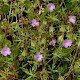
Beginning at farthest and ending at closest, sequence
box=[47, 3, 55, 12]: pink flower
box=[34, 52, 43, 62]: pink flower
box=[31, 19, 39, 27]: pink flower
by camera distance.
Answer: box=[47, 3, 55, 12]: pink flower < box=[31, 19, 39, 27]: pink flower < box=[34, 52, 43, 62]: pink flower

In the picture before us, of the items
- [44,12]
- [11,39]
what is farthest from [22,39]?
[44,12]

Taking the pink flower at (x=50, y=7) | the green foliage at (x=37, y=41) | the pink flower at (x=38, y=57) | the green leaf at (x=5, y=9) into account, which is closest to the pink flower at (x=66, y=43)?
the green foliage at (x=37, y=41)

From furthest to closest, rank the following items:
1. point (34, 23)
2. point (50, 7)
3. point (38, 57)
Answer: point (50, 7) < point (34, 23) < point (38, 57)

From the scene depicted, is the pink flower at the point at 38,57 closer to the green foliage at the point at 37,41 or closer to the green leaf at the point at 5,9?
the green foliage at the point at 37,41

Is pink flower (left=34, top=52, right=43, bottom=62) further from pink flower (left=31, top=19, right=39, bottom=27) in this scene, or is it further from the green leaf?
the green leaf

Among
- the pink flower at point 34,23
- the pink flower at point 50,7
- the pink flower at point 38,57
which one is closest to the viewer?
Answer: the pink flower at point 38,57

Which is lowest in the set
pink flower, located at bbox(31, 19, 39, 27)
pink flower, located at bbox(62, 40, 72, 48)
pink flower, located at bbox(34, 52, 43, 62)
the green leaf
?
pink flower, located at bbox(34, 52, 43, 62)

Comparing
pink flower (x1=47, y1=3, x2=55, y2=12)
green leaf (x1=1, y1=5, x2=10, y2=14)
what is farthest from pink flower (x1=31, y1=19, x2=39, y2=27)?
green leaf (x1=1, y1=5, x2=10, y2=14)

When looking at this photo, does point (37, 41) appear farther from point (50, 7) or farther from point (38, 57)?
A: point (50, 7)

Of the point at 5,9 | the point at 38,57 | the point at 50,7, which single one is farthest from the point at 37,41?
the point at 5,9

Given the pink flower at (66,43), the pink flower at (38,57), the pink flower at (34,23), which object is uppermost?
the pink flower at (34,23)

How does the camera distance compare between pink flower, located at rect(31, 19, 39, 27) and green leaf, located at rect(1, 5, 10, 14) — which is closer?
pink flower, located at rect(31, 19, 39, 27)
